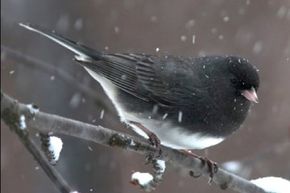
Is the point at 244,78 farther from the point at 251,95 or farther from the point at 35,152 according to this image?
the point at 35,152

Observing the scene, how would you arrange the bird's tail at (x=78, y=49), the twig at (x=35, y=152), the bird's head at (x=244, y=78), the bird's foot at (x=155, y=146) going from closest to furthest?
the twig at (x=35, y=152)
the bird's foot at (x=155, y=146)
the bird's tail at (x=78, y=49)
the bird's head at (x=244, y=78)

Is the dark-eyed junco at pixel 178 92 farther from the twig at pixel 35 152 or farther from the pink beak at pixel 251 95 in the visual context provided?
the twig at pixel 35 152

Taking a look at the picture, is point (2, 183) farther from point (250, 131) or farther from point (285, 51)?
point (285, 51)

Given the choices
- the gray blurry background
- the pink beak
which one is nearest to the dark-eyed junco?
the pink beak

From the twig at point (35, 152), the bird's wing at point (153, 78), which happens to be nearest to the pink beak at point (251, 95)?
the bird's wing at point (153, 78)

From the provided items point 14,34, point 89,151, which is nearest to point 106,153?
point 89,151

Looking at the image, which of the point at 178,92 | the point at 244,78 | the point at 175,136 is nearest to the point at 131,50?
the point at 178,92
